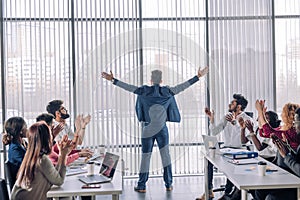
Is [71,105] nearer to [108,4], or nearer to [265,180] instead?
[108,4]

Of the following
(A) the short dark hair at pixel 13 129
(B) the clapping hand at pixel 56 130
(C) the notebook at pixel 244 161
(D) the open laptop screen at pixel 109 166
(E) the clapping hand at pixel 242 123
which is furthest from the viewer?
(E) the clapping hand at pixel 242 123

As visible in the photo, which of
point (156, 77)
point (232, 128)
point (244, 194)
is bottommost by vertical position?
point (244, 194)

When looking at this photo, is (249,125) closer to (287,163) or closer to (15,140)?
(287,163)

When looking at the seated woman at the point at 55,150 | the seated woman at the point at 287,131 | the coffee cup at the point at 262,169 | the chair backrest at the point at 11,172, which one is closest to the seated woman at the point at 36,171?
the chair backrest at the point at 11,172

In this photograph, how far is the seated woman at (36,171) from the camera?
309 cm

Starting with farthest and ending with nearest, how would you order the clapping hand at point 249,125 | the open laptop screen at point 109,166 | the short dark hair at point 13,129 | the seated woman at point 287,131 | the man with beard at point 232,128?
the man with beard at point 232,128, the clapping hand at point 249,125, the seated woman at point 287,131, the short dark hair at point 13,129, the open laptop screen at point 109,166

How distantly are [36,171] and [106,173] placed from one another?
0.62 meters

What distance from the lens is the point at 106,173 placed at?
3.52 meters

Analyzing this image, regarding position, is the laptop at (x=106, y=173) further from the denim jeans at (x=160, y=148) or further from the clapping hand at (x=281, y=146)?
the denim jeans at (x=160, y=148)

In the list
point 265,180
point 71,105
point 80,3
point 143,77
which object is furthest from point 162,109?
point 265,180

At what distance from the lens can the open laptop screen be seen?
348 centimetres

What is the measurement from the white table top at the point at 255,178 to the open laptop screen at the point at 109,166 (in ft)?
2.95

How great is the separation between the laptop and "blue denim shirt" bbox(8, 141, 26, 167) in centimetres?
51

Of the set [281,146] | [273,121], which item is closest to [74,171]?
[281,146]
